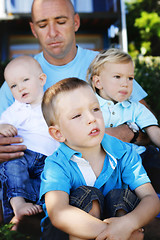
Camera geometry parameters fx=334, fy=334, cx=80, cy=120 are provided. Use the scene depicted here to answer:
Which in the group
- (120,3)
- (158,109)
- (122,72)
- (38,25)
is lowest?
(158,109)

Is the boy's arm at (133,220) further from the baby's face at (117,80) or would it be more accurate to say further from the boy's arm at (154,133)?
the baby's face at (117,80)

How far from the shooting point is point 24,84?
2520 millimetres

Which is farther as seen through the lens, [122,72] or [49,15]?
[49,15]

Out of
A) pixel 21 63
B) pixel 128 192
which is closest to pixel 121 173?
pixel 128 192

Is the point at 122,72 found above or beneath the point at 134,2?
above

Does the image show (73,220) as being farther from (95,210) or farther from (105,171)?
(105,171)

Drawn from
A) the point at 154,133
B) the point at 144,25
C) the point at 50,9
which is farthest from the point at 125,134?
the point at 144,25

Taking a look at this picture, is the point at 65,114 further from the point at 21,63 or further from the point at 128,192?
the point at 21,63

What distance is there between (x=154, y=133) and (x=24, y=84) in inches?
42.0

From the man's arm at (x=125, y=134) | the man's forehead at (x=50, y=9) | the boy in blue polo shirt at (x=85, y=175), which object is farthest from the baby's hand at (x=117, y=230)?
the man's forehead at (x=50, y=9)

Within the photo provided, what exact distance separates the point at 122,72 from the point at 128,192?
1065 millimetres

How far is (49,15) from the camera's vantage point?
2.85 metres

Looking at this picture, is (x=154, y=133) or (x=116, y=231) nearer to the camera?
(x=116, y=231)

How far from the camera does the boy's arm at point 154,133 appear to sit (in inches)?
101
